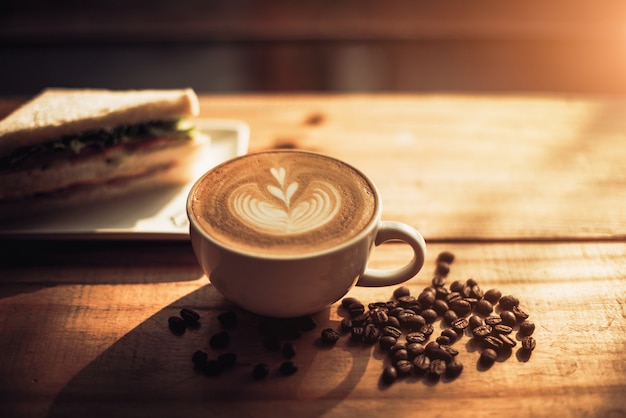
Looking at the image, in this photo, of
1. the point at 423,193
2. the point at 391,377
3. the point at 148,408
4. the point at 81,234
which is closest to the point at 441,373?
the point at 391,377

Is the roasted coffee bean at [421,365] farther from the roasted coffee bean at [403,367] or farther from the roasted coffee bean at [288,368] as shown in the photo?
the roasted coffee bean at [288,368]

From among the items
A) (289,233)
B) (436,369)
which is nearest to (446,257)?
(436,369)

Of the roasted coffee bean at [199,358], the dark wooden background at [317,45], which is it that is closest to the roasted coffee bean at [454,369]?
the roasted coffee bean at [199,358]

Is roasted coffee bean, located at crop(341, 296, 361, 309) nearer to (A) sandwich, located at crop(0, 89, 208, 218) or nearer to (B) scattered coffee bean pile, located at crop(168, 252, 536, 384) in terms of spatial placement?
(B) scattered coffee bean pile, located at crop(168, 252, 536, 384)

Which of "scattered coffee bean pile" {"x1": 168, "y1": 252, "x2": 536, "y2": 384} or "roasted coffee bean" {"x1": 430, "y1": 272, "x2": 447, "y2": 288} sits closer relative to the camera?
"scattered coffee bean pile" {"x1": 168, "y1": 252, "x2": 536, "y2": 384}

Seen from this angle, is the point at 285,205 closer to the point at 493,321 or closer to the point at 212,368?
the point at 212,368

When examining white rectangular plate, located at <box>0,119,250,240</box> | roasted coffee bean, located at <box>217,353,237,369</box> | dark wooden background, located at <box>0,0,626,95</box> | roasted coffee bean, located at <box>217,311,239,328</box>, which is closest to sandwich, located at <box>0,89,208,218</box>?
white rectangular plate, located at <box>0,119,250,240</box>

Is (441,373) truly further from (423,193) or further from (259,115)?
(259,115)

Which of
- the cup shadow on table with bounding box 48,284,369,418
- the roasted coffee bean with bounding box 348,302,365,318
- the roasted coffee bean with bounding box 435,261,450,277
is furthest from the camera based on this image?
the roasted coffee bean with bounding box 435,261,450,277
